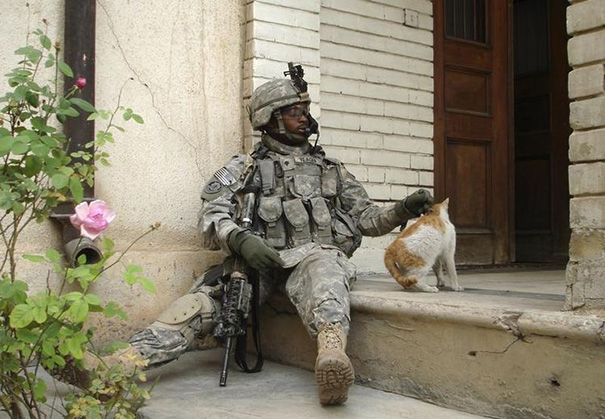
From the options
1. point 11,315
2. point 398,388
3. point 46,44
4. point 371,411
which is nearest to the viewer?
point 11,315

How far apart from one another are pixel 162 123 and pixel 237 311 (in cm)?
143

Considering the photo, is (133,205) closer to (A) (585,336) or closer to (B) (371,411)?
(B) (371,411)

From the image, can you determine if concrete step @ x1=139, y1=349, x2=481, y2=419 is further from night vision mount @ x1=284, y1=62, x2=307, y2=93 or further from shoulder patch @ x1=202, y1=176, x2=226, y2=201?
night vision mount @ x1=284, y1=62, x2=307, y2=93

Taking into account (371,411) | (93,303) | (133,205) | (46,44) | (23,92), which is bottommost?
(371,411)

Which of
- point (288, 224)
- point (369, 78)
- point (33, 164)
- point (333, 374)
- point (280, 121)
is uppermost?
point (369, 78)

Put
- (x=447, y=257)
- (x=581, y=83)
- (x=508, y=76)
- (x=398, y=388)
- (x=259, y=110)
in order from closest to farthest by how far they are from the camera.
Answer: (x=581, y=83)
(x=398, y=388)
(x=447, y=257)
(x=259, y=110)
(x=508, y=76)

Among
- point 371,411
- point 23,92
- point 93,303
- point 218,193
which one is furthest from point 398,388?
point 23,92

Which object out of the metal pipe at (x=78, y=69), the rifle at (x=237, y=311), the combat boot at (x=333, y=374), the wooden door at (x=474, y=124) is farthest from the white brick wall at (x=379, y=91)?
the combat boot at (x=333, y=374)

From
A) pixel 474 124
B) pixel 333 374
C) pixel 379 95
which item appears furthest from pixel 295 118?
pixel 474 124

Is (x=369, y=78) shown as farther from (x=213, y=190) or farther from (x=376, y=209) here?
(x=213, y=190)

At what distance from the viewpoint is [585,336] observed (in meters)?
2.47

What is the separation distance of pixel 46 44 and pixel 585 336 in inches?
83.9

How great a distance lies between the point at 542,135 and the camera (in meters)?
7.07

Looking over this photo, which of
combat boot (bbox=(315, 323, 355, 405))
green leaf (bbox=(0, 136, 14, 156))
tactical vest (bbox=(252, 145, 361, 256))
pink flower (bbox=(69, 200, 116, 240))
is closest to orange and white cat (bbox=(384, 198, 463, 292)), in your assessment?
tactical vest (bbox=(252, 145, 361, 256))
